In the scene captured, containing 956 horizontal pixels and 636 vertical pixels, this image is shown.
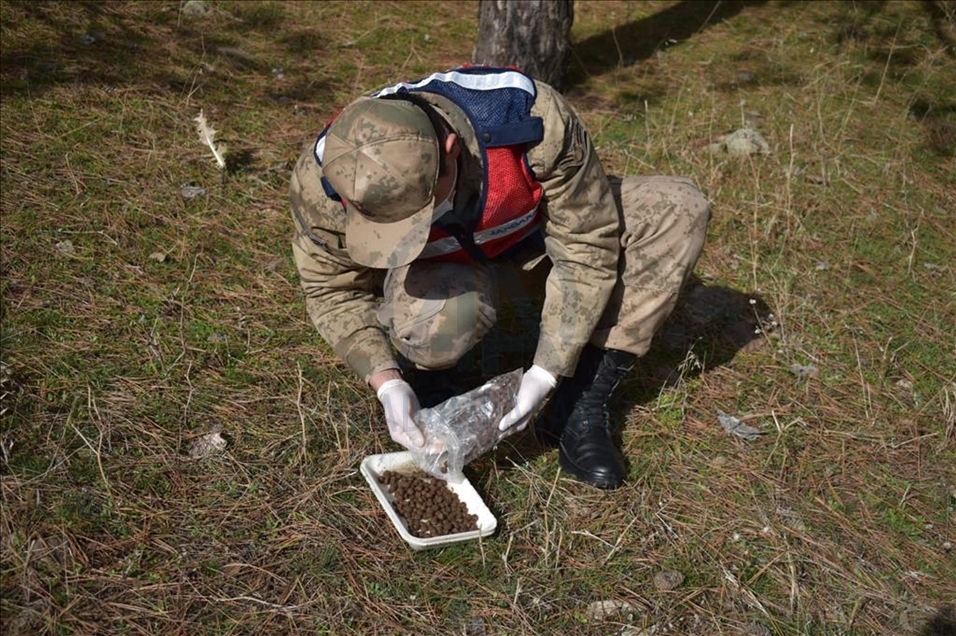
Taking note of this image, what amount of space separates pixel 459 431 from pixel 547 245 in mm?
673

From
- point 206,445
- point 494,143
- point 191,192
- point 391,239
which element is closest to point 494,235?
point 494,143

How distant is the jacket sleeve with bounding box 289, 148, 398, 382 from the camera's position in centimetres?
272

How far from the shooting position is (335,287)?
A: 290cm

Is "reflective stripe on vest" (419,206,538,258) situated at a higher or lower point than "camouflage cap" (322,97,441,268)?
lower

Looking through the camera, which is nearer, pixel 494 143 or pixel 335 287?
pixel 494 143

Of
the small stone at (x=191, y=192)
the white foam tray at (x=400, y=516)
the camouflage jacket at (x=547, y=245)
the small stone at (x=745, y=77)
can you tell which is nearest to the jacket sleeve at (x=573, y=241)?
the camouflage jacket at (x=547, y=245)

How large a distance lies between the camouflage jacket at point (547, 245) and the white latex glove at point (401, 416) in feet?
0.31

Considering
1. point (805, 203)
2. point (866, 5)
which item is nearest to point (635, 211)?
point (805, 203)

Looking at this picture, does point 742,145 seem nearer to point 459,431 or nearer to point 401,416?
point 459,431

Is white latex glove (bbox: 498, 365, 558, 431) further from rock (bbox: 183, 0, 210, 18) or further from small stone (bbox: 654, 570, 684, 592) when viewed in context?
rock (bbox: 183, 0, 210, 18)

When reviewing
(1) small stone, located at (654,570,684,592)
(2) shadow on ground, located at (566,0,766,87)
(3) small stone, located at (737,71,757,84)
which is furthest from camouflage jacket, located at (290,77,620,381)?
(3) small stone, located at (737,71,757,84)

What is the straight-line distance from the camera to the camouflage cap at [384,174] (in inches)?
90.6

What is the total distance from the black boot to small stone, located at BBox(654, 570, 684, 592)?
353 mm

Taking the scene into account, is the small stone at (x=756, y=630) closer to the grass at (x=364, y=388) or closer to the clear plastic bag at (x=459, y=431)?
the grass at (x=364, y=388)
